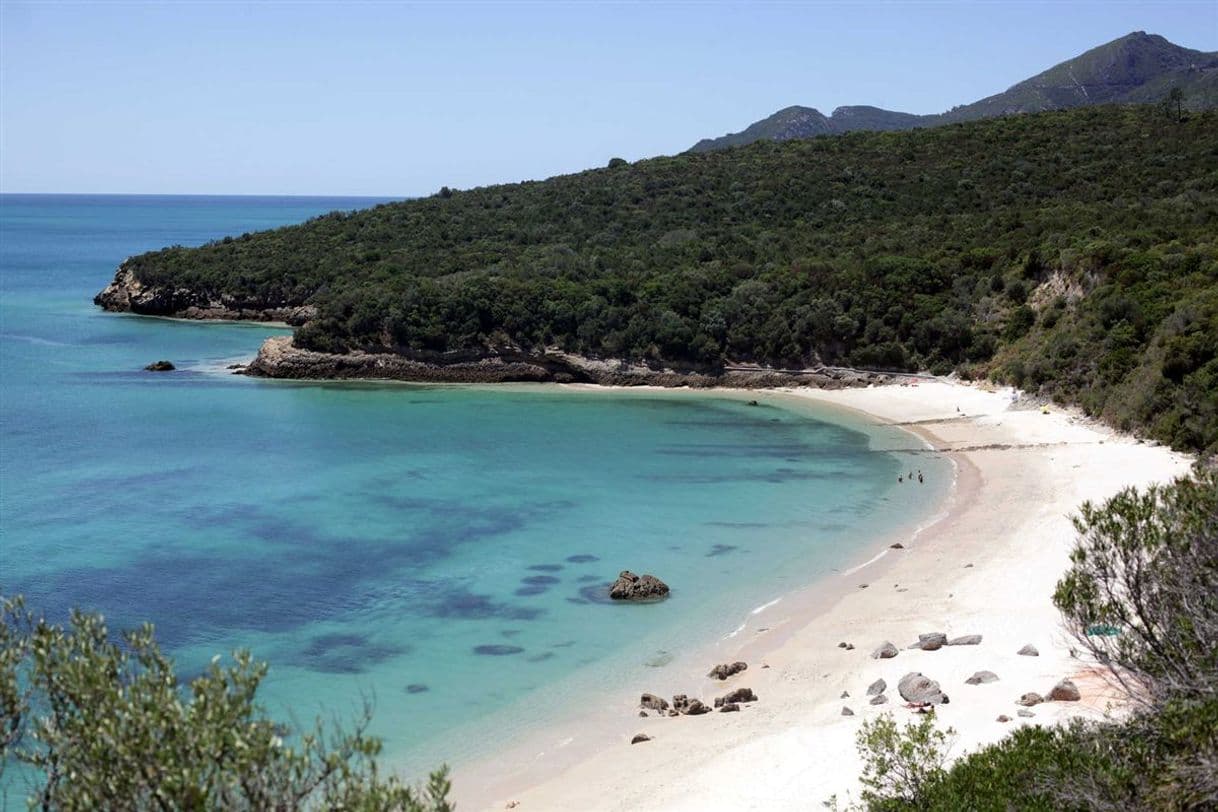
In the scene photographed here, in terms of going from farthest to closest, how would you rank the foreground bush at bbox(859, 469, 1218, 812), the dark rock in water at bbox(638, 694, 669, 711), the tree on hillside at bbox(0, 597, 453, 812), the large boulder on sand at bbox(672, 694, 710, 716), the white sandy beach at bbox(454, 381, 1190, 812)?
the dark rock in water at bbox(638, 694, 669, 711)
the large boulder on sand at bbox(672, 694, 710, 716)
the white sandy beach at bbox(454, 381, 1190, 812)
the foreground bush at bbox(859, 469, 1218, 812)
the tree on hillside at bbox(0, 597, 453, 812)

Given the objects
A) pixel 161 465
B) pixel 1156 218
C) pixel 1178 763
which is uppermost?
pixel 1156 218

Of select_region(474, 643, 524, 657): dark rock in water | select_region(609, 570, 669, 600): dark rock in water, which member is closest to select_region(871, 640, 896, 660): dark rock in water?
select_region(609, 570, 669, 600): dark rock in water

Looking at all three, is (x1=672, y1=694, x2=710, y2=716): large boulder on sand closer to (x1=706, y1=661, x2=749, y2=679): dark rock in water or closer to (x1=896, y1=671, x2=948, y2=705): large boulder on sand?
(x1=706, y1=661, x2=749, y2=679): dark rock in water

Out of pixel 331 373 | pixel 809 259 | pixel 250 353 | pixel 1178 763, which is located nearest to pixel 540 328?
pixel 331 373

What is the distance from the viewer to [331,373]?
195ft

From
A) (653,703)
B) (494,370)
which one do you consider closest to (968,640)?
(653,703)

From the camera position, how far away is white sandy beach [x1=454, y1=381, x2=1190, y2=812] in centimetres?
1566

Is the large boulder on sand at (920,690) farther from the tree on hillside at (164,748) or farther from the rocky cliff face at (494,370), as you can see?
the rocky cliff face at (494,370)

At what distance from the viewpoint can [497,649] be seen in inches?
872

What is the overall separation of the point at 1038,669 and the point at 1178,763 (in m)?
8.17

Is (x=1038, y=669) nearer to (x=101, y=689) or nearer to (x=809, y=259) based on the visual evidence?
(x=101, y=689)

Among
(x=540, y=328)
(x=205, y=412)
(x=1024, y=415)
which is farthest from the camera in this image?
(x=540, y=328)

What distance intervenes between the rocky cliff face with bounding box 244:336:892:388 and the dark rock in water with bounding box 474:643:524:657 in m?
33.7

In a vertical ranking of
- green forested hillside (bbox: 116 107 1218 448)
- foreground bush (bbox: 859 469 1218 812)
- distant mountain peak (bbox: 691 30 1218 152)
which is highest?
distant mountain peak (bbox: 691 30 1218 152)
